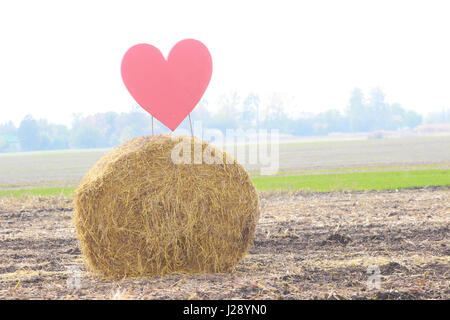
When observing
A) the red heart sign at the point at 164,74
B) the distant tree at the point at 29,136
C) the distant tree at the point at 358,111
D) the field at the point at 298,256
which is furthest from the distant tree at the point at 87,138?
the red heart sign at the point at 164,74

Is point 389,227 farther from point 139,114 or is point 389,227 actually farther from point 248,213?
point 139,114

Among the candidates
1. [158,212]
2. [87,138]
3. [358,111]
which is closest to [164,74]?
[158,212]

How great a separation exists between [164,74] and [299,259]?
321 cm

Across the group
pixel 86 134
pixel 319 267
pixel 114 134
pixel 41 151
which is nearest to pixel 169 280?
pixel 319 267

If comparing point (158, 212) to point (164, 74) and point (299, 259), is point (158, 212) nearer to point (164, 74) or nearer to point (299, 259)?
point (164, 74)

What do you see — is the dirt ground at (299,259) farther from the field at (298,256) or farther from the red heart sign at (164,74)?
the red heart sign at (164,74)

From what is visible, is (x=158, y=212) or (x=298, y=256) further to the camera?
(x=298, y=256)

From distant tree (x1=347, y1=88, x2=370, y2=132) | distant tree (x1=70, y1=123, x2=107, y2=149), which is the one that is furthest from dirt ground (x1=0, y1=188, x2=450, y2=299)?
distant tree (x1=347, y1=88, x2=370, y2=132)

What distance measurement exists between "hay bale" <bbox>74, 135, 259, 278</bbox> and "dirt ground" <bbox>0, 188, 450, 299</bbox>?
0.78ft

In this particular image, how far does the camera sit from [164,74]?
6.35 m

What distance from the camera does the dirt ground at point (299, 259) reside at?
5.29 meters

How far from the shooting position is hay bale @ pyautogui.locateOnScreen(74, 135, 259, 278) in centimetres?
575

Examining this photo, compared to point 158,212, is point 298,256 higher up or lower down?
lower down

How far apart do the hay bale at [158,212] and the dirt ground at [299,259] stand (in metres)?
0.24
